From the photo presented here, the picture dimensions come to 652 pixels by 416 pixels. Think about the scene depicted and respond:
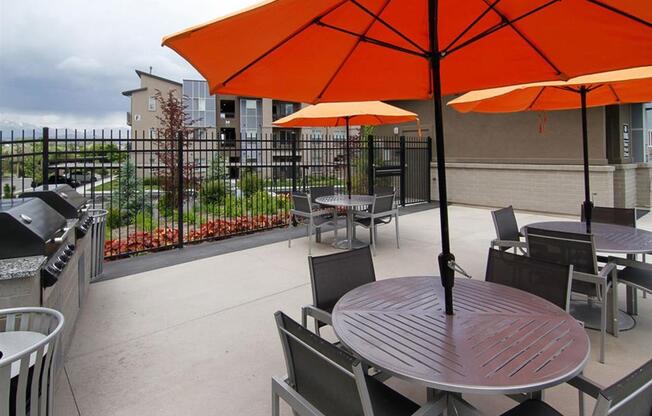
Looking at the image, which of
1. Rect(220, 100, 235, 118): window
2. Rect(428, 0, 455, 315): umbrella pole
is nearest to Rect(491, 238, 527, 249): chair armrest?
Rect(428, 0, 455, 315): umbrella pole

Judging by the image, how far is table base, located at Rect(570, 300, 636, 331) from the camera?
3.32 m

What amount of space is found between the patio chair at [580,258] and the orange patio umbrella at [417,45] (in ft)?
4.31

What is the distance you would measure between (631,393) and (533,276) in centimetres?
137

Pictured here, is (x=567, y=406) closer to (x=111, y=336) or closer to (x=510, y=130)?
(x=111, y=336)

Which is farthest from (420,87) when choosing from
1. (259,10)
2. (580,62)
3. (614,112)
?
(614,112)

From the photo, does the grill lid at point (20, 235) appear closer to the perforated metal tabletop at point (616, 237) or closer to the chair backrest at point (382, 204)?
the perforated metal tabletop at point (616, 237)

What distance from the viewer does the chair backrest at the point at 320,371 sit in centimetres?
134

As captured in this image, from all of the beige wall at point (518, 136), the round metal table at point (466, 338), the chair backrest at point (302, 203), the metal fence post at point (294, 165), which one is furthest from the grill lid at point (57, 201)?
the beige wall at point (518, 136)

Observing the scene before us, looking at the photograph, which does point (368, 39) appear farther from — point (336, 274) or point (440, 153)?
point (336, 274)

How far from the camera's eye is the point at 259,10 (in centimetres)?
174

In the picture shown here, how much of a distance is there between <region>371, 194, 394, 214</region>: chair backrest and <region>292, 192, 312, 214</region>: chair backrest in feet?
3.35

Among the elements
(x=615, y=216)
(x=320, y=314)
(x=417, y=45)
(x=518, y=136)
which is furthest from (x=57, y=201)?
(x=518, y=136)

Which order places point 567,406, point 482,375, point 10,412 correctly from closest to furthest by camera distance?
point 10,412, point 482,375, point 567,406

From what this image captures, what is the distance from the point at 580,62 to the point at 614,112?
8.70 meters
